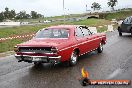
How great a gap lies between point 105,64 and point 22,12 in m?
118

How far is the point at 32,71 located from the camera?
35.3 ft

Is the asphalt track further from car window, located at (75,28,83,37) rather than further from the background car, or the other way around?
the background car

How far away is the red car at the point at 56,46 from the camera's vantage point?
34.5 feet

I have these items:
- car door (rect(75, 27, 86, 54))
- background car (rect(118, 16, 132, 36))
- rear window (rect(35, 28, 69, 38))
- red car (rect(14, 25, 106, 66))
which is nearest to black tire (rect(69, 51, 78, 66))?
red car (rect(14, 25, 106, 66))

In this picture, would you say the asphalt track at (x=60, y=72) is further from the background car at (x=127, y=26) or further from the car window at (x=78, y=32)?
the background car at (x=127, y=26)

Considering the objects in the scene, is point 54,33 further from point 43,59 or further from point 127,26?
point 127,26

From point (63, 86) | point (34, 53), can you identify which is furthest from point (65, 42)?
point (63, 86)

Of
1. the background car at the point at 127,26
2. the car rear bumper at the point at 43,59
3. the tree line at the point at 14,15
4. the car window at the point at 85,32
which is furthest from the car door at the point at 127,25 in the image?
the tree line at the point at 14,15

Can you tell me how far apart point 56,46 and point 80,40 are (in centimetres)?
191

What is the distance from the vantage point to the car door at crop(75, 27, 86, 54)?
1205 cm

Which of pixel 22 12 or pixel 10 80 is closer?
pixel 10 80

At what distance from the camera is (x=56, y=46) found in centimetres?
1048

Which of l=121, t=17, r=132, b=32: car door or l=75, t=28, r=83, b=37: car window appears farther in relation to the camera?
l=121, t=17, r=132, b=32: car door

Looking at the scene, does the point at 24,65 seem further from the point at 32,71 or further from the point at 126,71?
the point at 126,71
